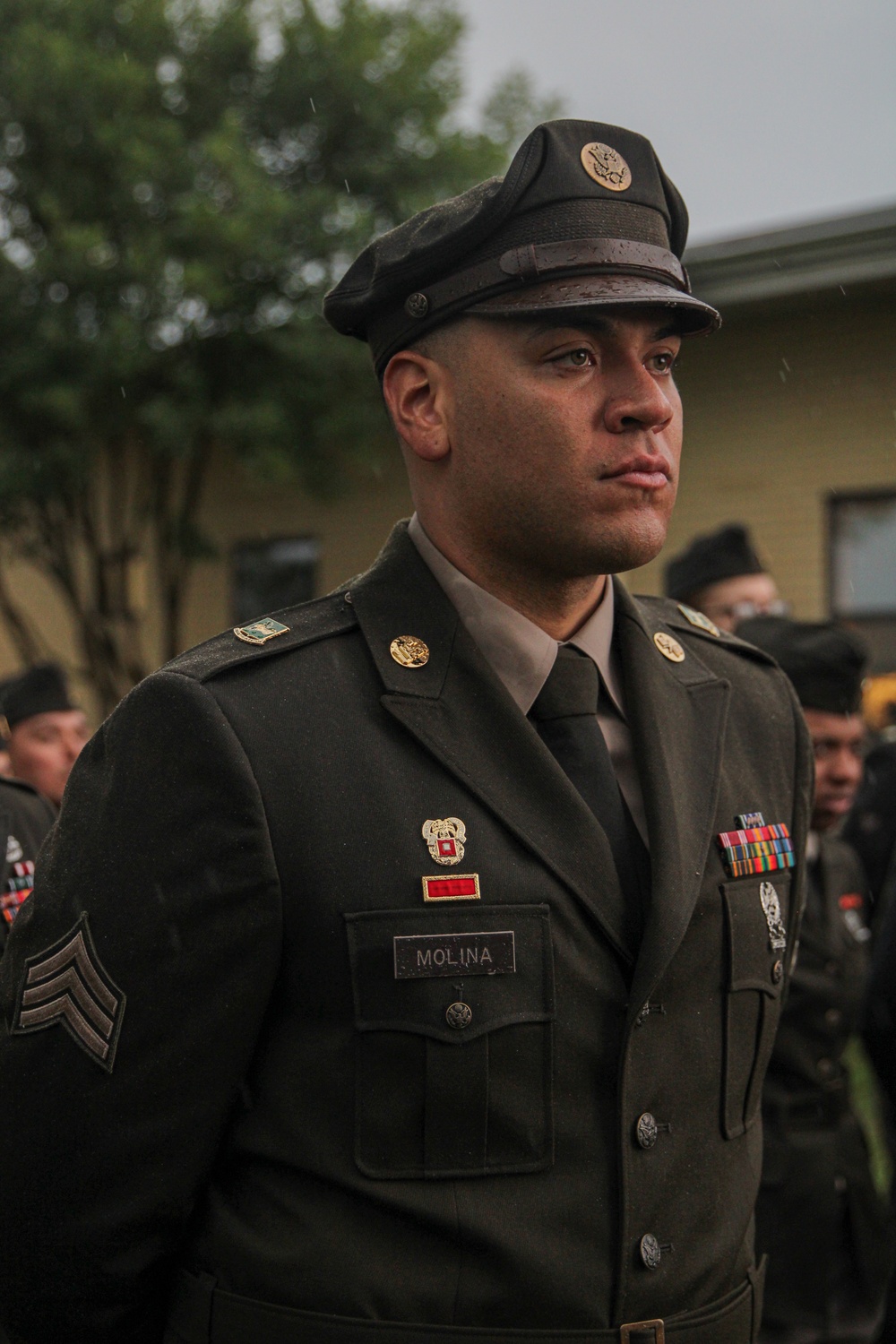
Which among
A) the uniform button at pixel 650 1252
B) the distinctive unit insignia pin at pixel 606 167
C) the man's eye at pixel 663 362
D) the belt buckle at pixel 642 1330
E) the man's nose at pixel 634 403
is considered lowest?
the belt buckle at pixel 642 1330

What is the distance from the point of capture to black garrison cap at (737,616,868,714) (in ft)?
12.7

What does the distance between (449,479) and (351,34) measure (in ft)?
30.7

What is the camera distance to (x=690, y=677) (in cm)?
228

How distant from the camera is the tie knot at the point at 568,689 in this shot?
6.78ft

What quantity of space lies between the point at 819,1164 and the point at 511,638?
232 centimetres

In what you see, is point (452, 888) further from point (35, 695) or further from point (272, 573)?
point (272, 573)

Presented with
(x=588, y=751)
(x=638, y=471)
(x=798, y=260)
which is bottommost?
(x=588, y=751)

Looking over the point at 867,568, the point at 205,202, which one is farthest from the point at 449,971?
the point at 205,202

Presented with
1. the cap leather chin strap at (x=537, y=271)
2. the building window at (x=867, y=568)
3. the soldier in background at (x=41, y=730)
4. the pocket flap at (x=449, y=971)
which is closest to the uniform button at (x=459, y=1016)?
the pocket flap at (x=449, y=971)

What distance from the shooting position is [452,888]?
1857 millimetres

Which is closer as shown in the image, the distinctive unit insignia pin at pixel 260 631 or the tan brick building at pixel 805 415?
the distinctive unit insignia pin at pixel 260 631

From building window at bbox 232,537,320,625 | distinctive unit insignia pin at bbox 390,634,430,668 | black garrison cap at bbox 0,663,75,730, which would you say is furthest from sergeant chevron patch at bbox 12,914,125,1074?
building window at bbox 232,537,320,625

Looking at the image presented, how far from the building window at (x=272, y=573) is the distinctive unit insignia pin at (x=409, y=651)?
33.6 ft

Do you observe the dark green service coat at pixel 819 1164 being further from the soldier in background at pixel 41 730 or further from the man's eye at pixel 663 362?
the soldier in background at pixel 41 730
